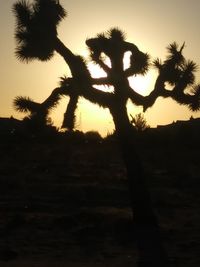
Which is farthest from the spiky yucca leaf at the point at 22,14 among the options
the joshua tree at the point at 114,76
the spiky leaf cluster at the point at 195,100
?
the spiky leaf cluster at the point at 195,100

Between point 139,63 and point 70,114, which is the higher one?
point 139,63

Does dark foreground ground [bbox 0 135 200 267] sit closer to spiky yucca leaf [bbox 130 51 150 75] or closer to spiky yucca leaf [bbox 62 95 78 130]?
spiky yucca leaf [bbox 62 95 78 130]

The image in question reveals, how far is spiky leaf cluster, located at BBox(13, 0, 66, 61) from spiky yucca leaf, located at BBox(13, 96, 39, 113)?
1001 mm

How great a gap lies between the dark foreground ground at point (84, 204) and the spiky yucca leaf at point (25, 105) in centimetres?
251

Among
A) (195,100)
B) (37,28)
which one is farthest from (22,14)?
(195,100)

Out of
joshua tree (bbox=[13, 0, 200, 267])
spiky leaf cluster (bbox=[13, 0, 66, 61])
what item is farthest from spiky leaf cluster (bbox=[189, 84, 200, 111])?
spiky leaf cluster (bbox=[13, 0, 66, 61])

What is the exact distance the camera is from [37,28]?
14.4 meters

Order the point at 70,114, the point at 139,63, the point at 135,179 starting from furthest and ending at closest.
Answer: the point at 70,114 → the point at 139,63 → the point at 135,179

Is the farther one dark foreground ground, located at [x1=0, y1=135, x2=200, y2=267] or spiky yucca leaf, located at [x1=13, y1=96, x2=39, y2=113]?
spiky yucca leaf, located at [x1=13, y1=96, x2=39, y2=113]

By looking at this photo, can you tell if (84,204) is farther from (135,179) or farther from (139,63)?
(139,63)

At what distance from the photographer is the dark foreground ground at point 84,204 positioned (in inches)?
433

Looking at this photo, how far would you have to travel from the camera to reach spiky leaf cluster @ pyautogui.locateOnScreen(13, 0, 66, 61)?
46.8 ft

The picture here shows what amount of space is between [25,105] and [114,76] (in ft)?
7.47

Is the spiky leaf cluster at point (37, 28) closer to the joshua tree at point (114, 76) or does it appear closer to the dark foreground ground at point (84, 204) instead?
the joshua tree at point (114, 76)
